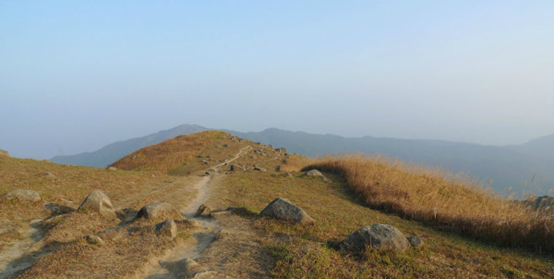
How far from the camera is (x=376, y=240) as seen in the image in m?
6.79

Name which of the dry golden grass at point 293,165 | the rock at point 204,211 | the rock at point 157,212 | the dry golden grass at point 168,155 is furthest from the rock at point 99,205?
the dry golden grass at point 293,165

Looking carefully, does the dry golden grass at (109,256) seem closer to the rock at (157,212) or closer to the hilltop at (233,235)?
the hilltop at (233,235)

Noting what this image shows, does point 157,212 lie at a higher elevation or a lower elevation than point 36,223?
higher

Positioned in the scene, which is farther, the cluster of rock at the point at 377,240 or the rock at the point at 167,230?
the rock at the point at 167,230

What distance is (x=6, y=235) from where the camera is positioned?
27.5 feet

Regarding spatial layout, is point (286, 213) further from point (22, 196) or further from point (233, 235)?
point (22, 196)

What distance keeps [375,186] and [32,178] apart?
63.7 feet

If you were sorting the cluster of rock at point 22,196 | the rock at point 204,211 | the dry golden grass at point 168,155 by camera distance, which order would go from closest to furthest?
the cluster of rock at point 22,196 → the rock at point 204,211 → the dry golden grass at point 168,155

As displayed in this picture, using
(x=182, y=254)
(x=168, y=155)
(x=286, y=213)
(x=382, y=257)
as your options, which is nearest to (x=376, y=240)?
(x=382, y=257)

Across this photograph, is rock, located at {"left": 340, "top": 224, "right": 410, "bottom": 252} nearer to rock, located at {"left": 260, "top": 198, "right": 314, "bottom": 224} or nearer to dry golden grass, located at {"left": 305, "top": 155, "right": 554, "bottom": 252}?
rock, located at {"left": 260, "top": 198, "right": 314, "bottom": 224}

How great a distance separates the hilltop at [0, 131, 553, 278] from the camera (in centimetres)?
613

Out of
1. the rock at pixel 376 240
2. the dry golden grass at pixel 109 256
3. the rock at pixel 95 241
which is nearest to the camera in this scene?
the dry golden grass at pixel 109 256

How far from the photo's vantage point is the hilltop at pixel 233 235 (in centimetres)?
613

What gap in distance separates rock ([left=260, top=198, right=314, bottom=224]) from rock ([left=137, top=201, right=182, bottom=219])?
3.49 m
